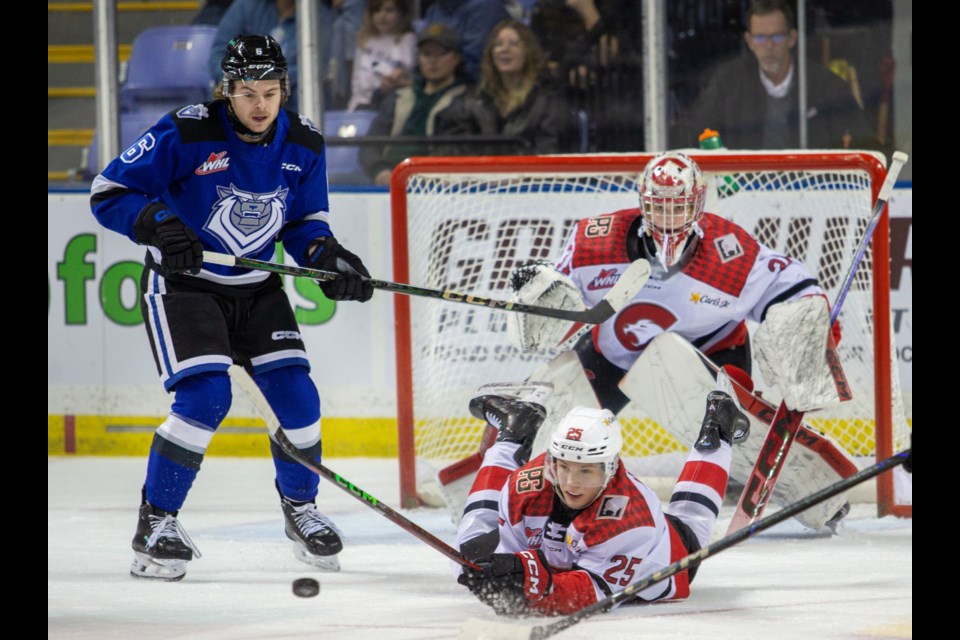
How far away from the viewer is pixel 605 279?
366cm

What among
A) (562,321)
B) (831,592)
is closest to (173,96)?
(562,321)

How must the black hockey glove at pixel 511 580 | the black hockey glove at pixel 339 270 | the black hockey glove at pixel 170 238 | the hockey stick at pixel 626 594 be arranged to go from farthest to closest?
the black hockey glove at pixel 339 270 < the black hockey glove at pixel 170 238 < the black hockey glove at pixel 511 580 < the hockey stick at pixel 626 594

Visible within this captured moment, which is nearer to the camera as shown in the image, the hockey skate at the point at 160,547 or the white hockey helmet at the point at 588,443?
the white hockey helmet at the point at 588,443

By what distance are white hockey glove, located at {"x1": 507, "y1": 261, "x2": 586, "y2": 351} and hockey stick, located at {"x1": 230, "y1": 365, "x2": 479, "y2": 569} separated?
0.72m

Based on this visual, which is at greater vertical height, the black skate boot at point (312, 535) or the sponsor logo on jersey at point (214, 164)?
the sponsor logo on jersey at point (214, 164)

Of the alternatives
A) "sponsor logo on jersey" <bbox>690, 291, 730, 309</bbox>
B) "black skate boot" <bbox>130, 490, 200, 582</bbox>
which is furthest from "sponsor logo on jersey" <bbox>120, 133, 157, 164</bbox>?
"sponsor logo on jersey" <bbox>690, 291, 730, 309</bbox>

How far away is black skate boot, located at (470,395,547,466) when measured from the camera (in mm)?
3412

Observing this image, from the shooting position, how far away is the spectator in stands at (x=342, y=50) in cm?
524

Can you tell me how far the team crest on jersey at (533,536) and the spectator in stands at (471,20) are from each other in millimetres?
2567

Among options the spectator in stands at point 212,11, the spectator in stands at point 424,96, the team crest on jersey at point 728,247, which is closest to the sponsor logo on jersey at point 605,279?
the team crest on jersey at point 728,247

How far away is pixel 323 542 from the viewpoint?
340cm

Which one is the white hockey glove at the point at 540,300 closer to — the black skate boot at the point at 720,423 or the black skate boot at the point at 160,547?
the black skate boot at the point at 720,423

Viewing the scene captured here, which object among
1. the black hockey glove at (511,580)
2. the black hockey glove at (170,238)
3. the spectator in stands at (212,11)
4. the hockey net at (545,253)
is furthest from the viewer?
the spectator in stands at (212,11)
